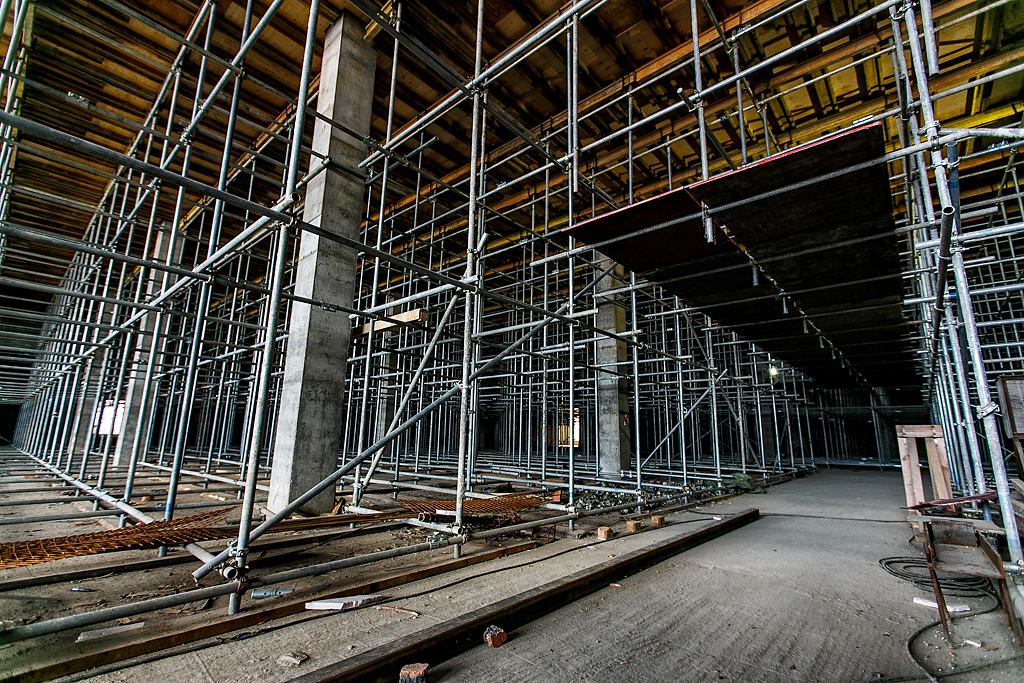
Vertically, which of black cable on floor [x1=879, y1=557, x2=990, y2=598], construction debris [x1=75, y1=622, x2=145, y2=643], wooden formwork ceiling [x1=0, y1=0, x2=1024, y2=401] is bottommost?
black cable on floor [x1=879, y1=557, x2=990, y2=598]

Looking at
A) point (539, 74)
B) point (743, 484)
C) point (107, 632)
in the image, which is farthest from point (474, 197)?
point (743, 484)

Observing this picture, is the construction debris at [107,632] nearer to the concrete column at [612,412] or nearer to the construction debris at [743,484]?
the concrete column at [612,412]

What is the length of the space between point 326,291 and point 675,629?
19.0 ft

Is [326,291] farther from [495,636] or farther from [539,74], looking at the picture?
[539,74]

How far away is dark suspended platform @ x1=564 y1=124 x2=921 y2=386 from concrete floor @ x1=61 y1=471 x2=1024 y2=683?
10.8 ft

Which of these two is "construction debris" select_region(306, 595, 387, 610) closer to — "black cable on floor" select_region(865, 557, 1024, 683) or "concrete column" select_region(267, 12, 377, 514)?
"concrete column" select_region(267, 12, 377, 514)

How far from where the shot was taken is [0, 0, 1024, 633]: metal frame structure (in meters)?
3.69

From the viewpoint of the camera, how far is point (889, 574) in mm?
4277

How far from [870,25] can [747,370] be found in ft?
46.2

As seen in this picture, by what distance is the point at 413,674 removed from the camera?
7.39 ft

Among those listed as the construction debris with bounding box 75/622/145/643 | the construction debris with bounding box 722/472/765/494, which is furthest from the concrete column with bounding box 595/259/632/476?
the construction debris with bounding box 75/622/145/643

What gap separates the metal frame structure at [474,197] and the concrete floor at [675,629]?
2.37 feet

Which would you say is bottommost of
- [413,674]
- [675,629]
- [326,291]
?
[675,629]

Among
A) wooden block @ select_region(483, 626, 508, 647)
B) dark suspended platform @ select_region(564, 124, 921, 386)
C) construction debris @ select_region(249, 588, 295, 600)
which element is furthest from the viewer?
dark suspended platform @ select_region(564, 124, 921, 386)
